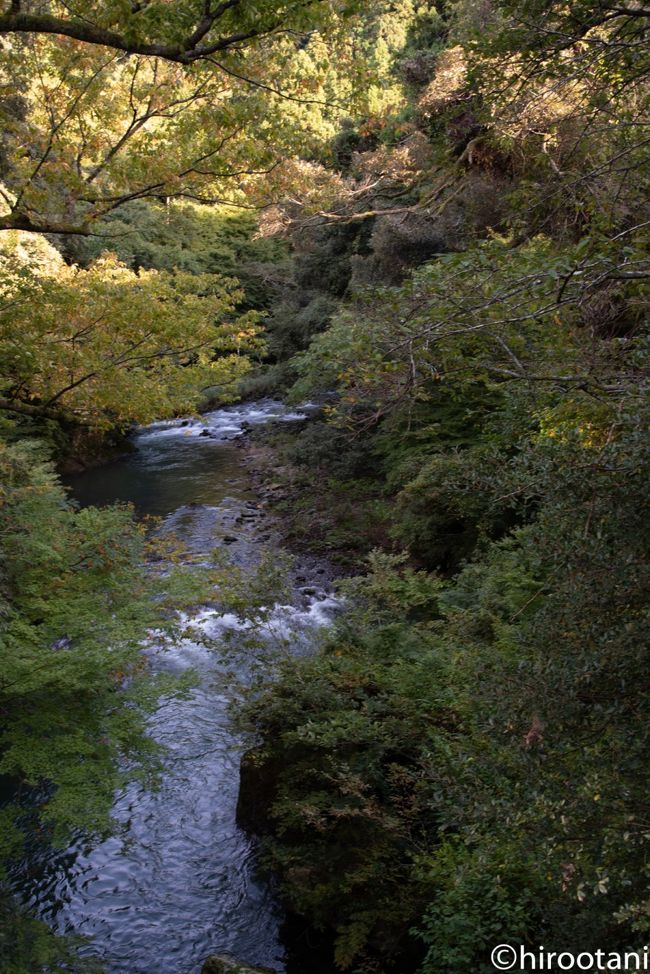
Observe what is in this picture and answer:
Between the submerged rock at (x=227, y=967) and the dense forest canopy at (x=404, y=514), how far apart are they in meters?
0.55

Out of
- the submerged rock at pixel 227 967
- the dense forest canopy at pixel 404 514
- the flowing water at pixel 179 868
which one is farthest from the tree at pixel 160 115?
the submerged rock at pixel 227 967

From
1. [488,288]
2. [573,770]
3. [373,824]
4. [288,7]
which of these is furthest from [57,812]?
[288,7]

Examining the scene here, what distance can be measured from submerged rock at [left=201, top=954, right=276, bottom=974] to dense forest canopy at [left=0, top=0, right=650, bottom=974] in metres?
0.55

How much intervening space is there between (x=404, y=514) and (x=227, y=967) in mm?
7407

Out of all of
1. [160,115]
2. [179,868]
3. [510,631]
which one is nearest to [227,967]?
[179,868]

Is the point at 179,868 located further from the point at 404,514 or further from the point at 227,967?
the point at 404,514

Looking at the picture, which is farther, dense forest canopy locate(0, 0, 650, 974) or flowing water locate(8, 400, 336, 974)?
flowing water locate(8, 400, 336, 974)

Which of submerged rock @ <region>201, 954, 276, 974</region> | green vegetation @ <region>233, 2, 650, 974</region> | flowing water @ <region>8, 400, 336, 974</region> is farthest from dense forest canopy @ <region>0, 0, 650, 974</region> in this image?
submerged rock @ <region>201, 954, 276, 974</region>

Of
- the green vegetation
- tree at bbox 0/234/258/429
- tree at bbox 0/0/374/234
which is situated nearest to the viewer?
the green vegetation

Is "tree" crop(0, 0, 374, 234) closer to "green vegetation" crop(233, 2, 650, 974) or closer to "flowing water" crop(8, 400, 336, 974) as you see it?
"green vegetation" crop(233, 2, 650, 974)

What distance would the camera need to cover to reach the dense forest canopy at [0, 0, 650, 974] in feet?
10.1

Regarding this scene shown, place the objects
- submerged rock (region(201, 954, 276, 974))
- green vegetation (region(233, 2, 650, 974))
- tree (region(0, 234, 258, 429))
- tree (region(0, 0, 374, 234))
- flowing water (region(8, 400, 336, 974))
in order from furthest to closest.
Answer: tree (region(0, 234, 258, 429))
tree (region(0, 0, 374, 234))
flowing water (region(8, 400, 336, 974))
submerged rock (region(201, 954, 276, 974))
green vegetation (region(233, 2, 650, 974))

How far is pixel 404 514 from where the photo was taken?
11.4m

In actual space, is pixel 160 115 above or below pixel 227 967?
above
